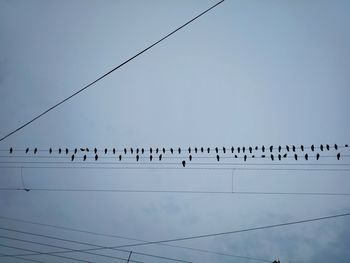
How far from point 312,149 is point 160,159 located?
9.48 metres

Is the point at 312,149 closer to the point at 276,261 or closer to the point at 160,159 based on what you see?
the point at 160,159

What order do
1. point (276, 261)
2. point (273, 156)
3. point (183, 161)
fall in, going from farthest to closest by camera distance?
1. point (276, 261)
2. point (183, 161)
3. point (273, 156)

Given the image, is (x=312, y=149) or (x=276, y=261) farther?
(x=276, y=261)

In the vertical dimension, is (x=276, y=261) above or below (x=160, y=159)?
below

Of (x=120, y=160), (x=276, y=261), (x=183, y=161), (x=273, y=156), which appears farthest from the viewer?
(x=276, y=261)

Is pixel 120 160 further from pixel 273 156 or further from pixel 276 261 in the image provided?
pixel 276 261

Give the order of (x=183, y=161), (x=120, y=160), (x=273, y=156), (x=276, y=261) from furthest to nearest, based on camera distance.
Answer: (x=276, y=261)
(x=120, y=160)
(x=183, y=161)
(x=273, y=156)

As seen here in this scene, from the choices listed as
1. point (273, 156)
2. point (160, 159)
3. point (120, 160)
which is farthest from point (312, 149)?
point (120, 160)

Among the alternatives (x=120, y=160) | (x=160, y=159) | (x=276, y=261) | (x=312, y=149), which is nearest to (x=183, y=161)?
(x=160, y=159)

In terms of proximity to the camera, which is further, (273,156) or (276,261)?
(276,261)

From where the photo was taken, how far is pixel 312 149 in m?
18.1

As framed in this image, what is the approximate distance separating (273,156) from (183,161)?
198 inches

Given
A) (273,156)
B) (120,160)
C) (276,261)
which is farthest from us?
(276,261)

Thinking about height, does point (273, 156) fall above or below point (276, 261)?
above
